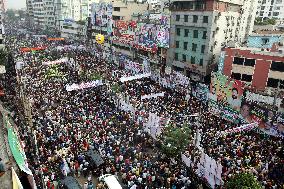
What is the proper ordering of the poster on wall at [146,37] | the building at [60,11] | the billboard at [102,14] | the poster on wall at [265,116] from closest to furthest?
the poster on wall at [265,116]
the poster on wall at [146,37]
the billboard at [102,14]
the building at [60,11]

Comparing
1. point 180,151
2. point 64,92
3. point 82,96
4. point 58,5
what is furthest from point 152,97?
point 58,5

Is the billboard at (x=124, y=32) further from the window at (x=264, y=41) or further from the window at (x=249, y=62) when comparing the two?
the window at (x=249, y=62)

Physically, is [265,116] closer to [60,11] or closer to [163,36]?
[163,36]

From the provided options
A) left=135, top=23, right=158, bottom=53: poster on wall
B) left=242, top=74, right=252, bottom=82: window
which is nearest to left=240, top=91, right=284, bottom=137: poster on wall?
left=242, top=74, right=252, bottom=82: window

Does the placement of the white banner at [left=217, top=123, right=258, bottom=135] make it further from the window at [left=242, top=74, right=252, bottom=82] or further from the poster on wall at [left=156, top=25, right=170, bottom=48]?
the poster on wall at [left=156, top=25, right=170, bottom=48]

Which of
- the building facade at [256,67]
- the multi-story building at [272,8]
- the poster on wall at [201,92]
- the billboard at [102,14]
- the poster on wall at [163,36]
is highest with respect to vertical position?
the multi-story building at [272,8]

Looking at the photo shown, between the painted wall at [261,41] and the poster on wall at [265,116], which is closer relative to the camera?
the poster on wall at [265,116]

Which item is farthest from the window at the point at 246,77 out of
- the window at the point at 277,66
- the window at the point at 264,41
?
the window at the point at 264,41
